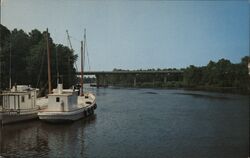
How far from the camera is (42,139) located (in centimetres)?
1455

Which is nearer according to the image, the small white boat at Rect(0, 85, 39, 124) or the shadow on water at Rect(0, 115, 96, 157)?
the shadow on water at Rect(0, 115, 96, 157)

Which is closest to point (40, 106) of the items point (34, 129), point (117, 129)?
point (34, 129)

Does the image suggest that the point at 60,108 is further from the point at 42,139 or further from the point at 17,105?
the point at 42,139

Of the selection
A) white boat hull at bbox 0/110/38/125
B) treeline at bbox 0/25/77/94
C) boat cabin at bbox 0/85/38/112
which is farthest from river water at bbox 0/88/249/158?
treeline at bbox 0/25/77/94

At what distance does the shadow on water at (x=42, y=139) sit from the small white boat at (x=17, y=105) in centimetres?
34

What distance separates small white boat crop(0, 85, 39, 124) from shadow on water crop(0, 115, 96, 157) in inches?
13.4

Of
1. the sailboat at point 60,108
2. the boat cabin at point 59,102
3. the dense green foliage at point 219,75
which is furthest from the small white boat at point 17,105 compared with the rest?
the dense green foliage at point 219,75

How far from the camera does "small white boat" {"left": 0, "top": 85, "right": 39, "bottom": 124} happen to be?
17.0 metres

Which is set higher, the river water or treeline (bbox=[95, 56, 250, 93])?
treeline (bbox=[95, 56, 250, 93])

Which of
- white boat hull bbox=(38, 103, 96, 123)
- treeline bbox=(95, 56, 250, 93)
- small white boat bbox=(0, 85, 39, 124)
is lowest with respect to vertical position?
white boat hull bbox=(38, 103, 96, 123)

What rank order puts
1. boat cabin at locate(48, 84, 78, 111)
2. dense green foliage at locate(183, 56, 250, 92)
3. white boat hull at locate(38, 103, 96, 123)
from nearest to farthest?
white boat hull at locate(38, 103, 96, 123), boat cabin at locate(48, 84, 78, 111), dense green foliage at locate(183, 56, 250, 92)

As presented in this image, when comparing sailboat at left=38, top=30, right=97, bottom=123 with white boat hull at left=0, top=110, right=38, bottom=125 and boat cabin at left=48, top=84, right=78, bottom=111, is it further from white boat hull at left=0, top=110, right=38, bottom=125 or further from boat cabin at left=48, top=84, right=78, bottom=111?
white boat hull at left=0, top=110, right=38, bottom=125

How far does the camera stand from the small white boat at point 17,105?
55.9 ft

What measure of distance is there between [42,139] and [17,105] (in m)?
3.62
